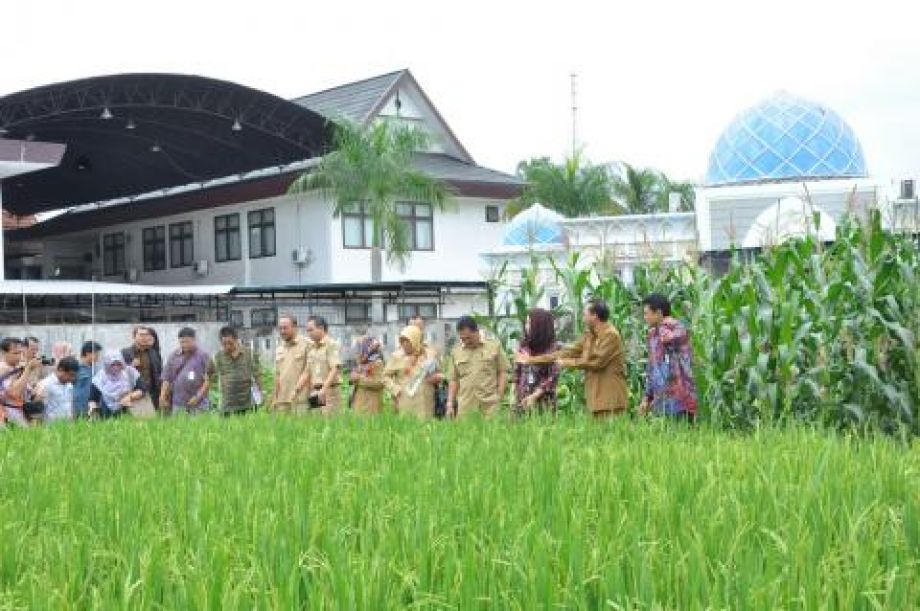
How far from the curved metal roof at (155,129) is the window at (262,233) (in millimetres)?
1335

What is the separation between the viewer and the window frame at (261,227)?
33.4 meters

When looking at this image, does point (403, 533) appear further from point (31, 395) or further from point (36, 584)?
point (31, 395)

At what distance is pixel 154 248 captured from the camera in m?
37.8

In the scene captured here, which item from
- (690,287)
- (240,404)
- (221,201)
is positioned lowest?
(240,404)

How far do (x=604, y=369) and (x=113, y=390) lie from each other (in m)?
4.77

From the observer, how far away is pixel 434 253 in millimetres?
34594

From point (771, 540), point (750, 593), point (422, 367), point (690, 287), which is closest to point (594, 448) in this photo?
point (771, 540)

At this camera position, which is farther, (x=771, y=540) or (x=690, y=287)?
(x=690, y=287)

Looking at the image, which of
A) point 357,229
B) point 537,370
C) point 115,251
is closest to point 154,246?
point 115,251

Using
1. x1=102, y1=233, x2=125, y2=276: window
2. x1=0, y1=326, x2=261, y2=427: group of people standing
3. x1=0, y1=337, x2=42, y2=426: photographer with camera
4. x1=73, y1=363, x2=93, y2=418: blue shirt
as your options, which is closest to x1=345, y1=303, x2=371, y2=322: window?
x1=102, y1=233, x2=125, y2=276: window

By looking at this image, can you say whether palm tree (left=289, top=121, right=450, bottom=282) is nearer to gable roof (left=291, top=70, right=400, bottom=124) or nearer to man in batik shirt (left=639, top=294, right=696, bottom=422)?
gable roof (left=291, top=70, right=400, bottom=124)

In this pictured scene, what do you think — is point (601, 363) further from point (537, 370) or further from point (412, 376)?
point (412, 376)

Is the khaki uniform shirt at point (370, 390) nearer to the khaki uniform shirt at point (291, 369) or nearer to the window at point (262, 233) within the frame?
the khaki uniform shirt at point (291, 369)

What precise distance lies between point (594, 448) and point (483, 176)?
98.1 feet
